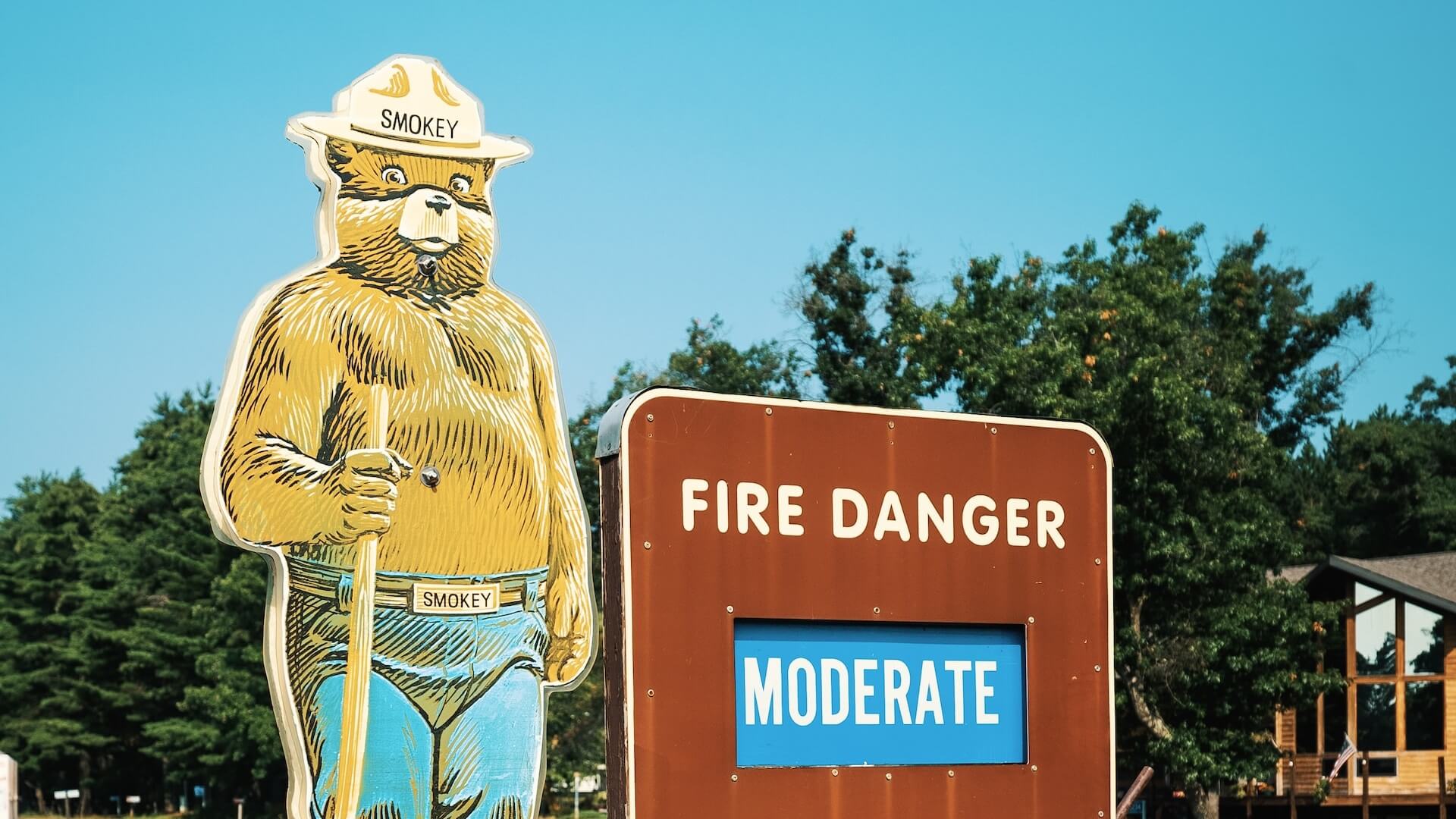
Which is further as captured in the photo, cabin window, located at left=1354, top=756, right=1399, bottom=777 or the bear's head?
cabin window, located at left=1354, top=756, right=1399, bottom=777

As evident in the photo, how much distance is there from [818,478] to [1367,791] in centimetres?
3070

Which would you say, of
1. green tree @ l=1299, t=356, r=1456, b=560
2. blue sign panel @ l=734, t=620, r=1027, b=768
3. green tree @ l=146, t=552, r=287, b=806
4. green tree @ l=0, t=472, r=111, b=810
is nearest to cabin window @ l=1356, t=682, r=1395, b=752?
green tree @ l=1299, t=356, r=1456, b=560

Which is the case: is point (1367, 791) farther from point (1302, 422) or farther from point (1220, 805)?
point (1302, 422)

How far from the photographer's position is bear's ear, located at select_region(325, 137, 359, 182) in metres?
19.2

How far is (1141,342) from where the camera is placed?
2883 centimetres

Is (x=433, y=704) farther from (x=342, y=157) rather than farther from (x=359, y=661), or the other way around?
(x=342, y=157)

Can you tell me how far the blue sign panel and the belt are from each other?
13923 millimetres

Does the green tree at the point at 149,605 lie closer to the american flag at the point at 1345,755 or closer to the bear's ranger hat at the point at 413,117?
the american flag at the point at 1345,755

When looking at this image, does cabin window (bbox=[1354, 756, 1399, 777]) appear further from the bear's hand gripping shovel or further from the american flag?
the bear's hand gripping shovel

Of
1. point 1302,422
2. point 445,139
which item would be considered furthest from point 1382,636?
point 445,139

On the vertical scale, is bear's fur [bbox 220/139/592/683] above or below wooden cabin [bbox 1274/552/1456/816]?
above

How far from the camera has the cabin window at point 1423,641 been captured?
34531mm

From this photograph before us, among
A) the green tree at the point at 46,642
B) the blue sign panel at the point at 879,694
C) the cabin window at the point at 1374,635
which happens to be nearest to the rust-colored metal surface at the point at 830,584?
the blue sign panel at the point at 879,694

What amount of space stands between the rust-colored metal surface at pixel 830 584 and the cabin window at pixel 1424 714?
104 feet
